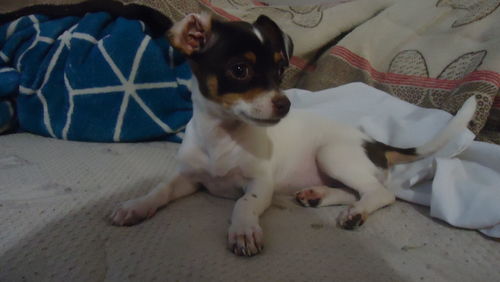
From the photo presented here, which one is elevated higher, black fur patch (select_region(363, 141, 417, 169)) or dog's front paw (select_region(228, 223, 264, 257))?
dog's front paw (select_region(228, 223, 264, 257))

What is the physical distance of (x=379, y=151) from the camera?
1.29 metres

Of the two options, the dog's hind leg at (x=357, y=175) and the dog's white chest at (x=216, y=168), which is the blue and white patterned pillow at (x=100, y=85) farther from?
the dog's hind leg at (x=357, y=175)

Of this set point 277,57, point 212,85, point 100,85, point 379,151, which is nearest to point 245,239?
point 212,85

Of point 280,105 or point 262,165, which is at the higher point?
point 280,105

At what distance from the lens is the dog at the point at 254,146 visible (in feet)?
3.25

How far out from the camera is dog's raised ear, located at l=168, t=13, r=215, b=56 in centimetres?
108

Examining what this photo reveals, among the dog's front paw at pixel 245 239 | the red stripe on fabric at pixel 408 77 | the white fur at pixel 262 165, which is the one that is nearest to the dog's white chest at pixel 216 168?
the white fur at pixel 262 165

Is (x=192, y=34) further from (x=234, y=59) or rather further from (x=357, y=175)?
(x=357, y=175)

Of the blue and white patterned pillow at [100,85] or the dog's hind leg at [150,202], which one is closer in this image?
the dog's hind leg at [150,202]

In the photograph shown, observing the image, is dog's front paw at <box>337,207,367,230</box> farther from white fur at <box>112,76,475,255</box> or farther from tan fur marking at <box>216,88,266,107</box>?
tan fur marking at <box>216,88,266,107</box>

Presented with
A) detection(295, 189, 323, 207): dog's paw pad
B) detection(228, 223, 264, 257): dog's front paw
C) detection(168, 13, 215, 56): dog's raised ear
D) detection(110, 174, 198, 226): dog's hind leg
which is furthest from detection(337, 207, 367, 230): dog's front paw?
detection(168, 13, 215, 56): dog's raised ear

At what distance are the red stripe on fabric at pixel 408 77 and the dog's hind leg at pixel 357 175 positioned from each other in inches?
22.2

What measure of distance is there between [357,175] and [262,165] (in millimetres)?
308

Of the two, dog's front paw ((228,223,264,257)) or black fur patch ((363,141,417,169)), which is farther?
black fur patch ((363,141,417,169))
